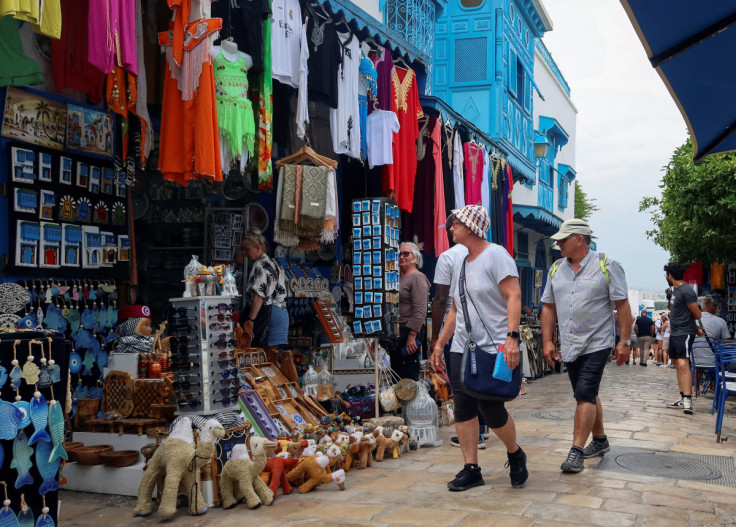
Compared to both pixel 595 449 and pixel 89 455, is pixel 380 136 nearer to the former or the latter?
pixel 595 449

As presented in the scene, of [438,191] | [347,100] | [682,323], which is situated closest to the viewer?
[347,100]

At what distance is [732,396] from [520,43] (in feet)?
35.9

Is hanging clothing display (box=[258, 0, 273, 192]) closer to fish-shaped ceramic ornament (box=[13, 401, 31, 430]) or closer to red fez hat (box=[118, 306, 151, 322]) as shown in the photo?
red fez hat (box=[118, 306, 151, 322])

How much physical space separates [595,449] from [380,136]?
4098 millimetres

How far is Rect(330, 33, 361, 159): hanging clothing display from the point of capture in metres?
7.37

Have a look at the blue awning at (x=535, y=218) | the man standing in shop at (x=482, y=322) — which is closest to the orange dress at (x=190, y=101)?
the man standing in shop at (x=482, y=322)

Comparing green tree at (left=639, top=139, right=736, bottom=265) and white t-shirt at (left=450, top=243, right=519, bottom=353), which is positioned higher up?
green tree at (left=639, top=139, right=736, bottom=265)

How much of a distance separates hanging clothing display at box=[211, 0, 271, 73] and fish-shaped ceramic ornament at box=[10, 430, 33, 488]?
372 cm

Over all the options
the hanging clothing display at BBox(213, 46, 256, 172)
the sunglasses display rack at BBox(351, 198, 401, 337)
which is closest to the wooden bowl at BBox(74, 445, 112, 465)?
the hanging clothing display at BBox(213, 46, 256, 172)

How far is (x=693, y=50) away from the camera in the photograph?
3.84 m

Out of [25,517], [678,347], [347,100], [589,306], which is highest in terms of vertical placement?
[347,100]

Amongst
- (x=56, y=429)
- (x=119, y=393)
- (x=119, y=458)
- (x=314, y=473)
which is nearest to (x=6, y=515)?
(x=56, y=429)

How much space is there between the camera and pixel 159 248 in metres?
7.96

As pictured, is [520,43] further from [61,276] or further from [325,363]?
[61,276]
